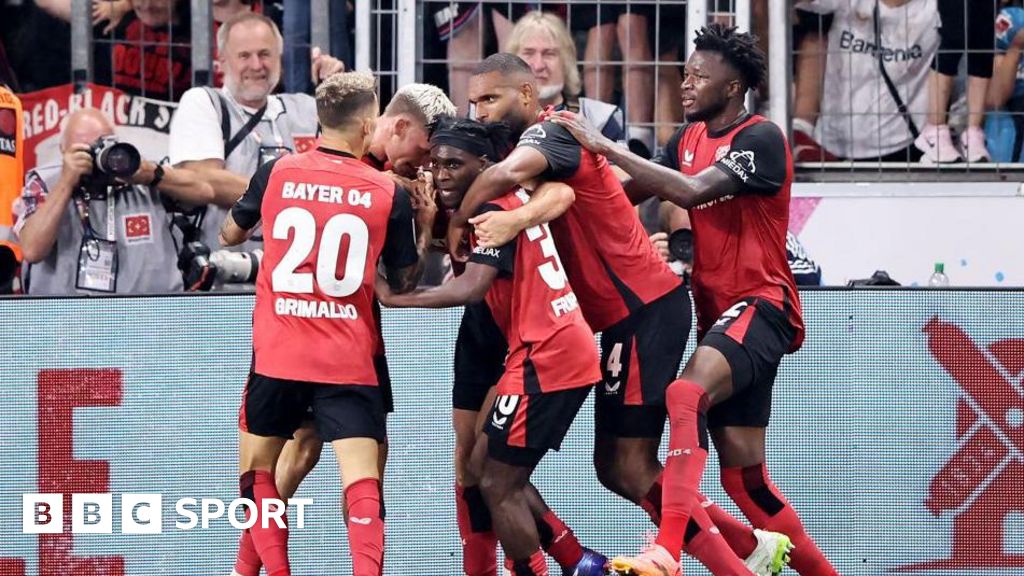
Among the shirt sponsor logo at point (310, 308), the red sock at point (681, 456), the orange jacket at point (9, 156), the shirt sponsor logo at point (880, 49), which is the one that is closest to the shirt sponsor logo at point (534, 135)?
the shirt sponsor logo at point (310, 308)

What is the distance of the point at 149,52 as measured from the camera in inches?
464

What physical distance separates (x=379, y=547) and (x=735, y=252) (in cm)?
201

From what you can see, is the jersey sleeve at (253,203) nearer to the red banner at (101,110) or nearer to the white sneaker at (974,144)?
the red banner at (101,110)

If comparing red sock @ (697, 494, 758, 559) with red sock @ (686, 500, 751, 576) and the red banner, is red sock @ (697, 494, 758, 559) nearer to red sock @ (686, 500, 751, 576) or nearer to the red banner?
red sock @ (686, 500, 751, 576)

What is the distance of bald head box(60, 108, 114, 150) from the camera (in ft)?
34.9

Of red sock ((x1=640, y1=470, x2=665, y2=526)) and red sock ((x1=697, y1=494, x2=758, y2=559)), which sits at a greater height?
red sock ((x1=640, y1=470, x2=665, y2=526))

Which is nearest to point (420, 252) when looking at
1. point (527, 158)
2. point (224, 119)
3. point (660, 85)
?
point (527, 158)

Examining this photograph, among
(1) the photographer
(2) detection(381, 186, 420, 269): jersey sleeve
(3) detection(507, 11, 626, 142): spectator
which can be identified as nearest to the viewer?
(2) detection(381, 186, 420, 269): jersey sleeve

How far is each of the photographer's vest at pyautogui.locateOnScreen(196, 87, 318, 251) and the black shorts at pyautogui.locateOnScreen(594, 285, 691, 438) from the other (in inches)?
117

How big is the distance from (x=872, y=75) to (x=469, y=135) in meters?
4.21

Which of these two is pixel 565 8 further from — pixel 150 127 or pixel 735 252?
pixel 735 252

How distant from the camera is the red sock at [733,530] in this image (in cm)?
877

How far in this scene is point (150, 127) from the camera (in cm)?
1168

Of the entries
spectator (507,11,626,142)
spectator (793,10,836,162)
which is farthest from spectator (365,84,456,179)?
spectator (793,10,836,162)
